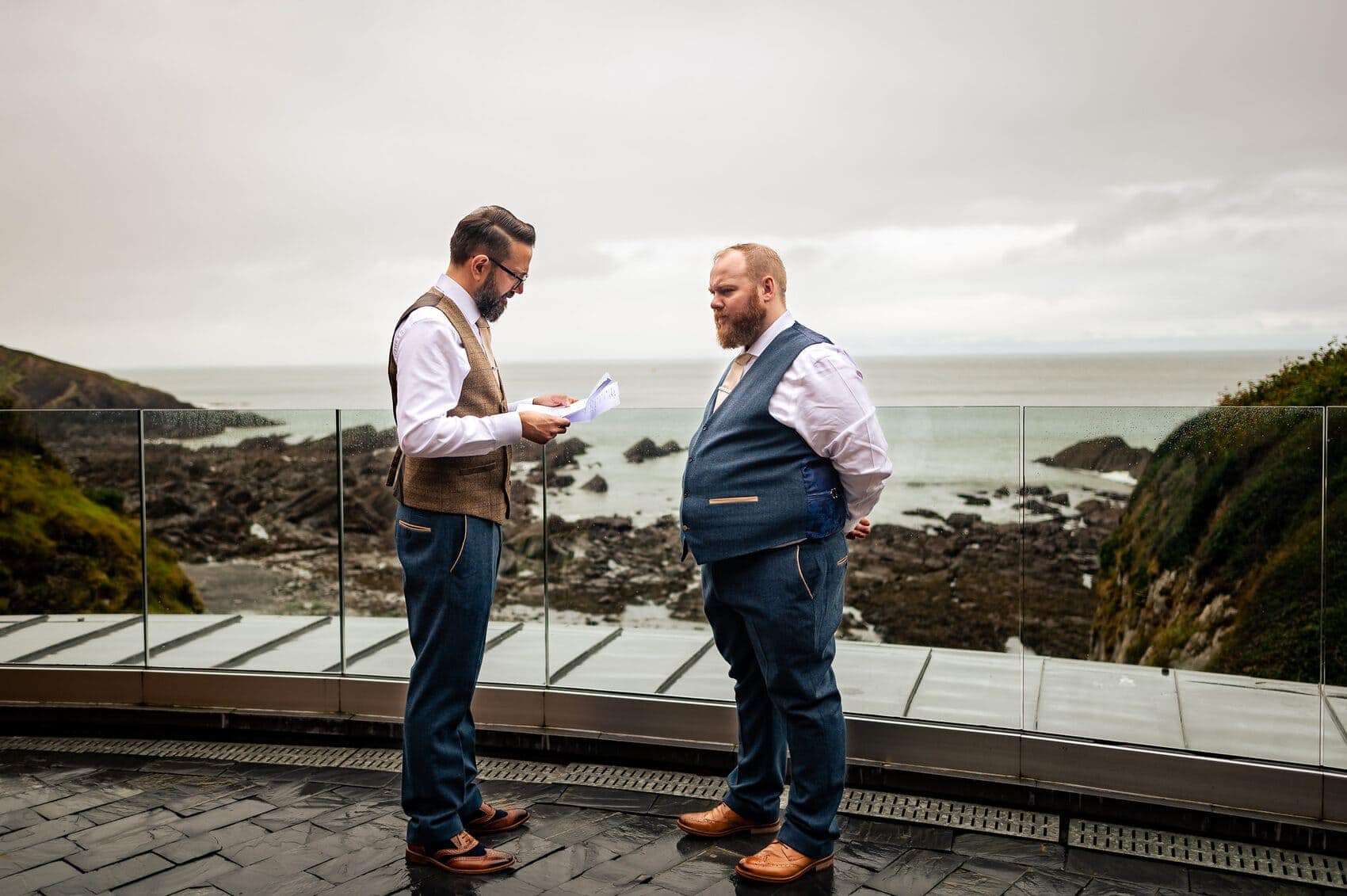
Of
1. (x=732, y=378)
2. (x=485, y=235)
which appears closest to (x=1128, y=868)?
(x=732, y=378)

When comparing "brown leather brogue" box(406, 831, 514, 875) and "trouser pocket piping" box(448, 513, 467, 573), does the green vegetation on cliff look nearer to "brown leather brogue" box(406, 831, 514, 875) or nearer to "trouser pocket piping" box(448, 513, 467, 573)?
"brown leather brogue" box(406, 831, 514, 875)

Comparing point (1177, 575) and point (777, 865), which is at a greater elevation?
point (1177, 575)

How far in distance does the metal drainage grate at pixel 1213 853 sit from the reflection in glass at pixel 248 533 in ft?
8.52

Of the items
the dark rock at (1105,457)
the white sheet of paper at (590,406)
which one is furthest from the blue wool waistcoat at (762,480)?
the dark rock at (1105,457)

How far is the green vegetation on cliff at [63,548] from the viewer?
13.5 feet

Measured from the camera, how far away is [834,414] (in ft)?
8.05

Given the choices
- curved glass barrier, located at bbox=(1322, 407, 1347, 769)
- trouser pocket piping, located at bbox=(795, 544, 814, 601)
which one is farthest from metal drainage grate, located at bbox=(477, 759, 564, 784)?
curved glass barrier, located at bbox=(1322, 407, 1347, 769)

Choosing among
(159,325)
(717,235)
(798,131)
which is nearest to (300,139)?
(159,325)

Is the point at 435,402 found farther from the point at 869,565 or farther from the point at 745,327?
the point at 869,565

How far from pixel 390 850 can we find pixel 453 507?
0.96 meters

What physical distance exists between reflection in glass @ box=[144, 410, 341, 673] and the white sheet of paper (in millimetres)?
1544

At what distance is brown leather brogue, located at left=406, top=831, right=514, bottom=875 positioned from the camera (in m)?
2.60

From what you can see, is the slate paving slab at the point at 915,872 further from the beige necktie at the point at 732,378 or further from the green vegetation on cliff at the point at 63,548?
the green vegetation on cliff at the point at 63,548

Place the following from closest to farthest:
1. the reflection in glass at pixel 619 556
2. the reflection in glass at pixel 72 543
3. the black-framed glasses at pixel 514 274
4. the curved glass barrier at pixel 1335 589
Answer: the black-framed glasses at pixel 514 274 < the curved glass barrier at pixel 1335 589 < the reflection in glass at pixel 619 556 < the reflection in glass at pixel 72 543
